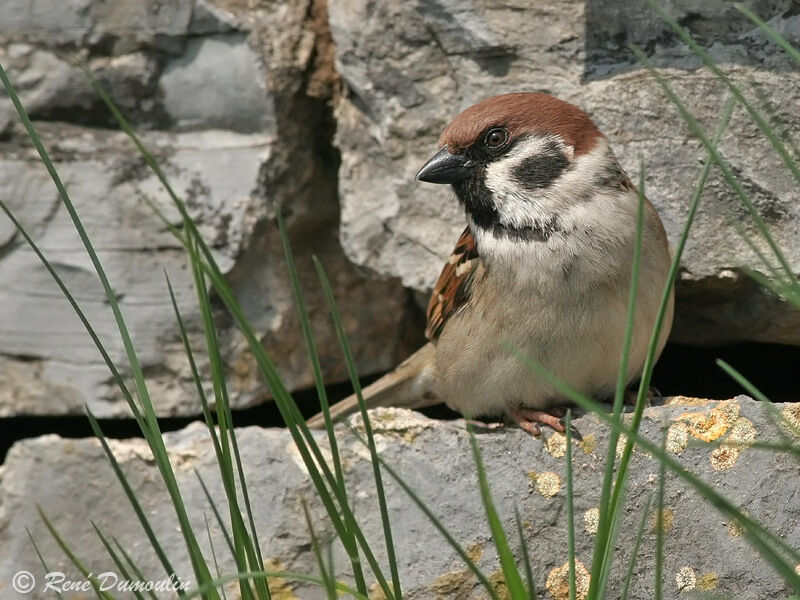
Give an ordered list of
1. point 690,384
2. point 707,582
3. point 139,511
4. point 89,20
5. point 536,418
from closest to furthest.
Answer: point 139,511, point 707,582, point 536,418, point 89,20, point 690,384

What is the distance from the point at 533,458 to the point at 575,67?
1.14 metres

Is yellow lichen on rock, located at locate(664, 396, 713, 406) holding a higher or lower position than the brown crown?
lower

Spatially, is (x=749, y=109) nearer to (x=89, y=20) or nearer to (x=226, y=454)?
(x=226, y=454)

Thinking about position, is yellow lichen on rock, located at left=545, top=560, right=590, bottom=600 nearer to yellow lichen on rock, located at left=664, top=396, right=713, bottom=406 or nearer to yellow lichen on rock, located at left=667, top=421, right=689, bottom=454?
yellow lichen on rock, located at left=667, top=421, right=689, bottom=454

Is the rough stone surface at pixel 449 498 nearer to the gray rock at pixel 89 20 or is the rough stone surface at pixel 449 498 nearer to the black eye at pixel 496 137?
the black eye at pixel 496 137

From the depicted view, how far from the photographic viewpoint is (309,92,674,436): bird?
254 cm

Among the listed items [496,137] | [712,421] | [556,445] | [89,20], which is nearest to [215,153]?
[89,20]


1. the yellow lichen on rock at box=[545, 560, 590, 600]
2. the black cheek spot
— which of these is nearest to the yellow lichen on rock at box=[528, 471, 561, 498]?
the yellow lichen on rock at box=[545, 560, 590, 600]

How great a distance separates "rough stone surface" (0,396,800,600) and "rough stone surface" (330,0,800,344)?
0.55 metres

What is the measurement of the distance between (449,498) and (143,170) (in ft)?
4.88

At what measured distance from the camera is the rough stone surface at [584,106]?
2715 mm

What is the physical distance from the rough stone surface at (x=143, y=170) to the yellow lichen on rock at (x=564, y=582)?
4.50 ft

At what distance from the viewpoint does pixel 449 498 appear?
245 cm

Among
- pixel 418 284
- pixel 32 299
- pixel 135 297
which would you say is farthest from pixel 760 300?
pixel 32 299
